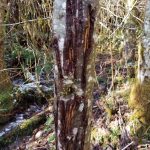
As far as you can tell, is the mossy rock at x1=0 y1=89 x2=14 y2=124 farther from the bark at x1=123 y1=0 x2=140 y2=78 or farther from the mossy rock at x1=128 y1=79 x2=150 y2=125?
the mossy rock at x1=128 y1=79 x2=150 y2=125

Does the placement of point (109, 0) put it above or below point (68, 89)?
above

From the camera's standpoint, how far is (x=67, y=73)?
2.76 m

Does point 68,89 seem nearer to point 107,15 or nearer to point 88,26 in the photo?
point 88,26

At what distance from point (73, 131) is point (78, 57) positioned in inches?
23.4

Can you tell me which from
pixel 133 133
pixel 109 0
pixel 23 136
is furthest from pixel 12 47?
pixel 133 133

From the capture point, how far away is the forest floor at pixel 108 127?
13.7ft

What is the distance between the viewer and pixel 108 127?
4496 mm

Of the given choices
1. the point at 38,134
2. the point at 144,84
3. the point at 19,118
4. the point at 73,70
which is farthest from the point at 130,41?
the point at 73,70

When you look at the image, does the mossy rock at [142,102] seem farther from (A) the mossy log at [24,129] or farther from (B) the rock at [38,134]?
(A) the mossy log at [24,129]

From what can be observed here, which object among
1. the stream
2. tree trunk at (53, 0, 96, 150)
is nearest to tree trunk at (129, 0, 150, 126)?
tree trunk at (53, 0, 96, 150)

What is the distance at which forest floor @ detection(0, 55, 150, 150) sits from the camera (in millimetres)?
4172

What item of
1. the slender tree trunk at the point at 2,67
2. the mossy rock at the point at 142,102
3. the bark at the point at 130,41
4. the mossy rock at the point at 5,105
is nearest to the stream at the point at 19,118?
the mossy rock at the point at 5,105

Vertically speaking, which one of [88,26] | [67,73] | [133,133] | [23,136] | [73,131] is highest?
[88,26]

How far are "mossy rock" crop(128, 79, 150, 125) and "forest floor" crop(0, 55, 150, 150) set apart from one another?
0.12m
